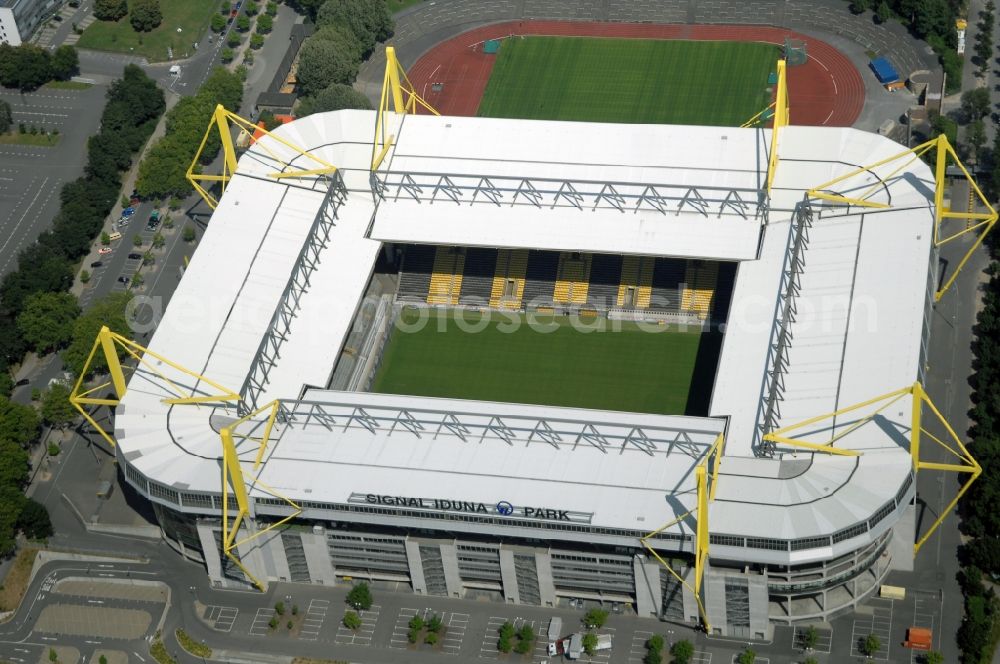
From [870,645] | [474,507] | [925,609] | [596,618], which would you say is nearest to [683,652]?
[596,618]

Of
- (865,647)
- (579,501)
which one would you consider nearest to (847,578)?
(865,647)

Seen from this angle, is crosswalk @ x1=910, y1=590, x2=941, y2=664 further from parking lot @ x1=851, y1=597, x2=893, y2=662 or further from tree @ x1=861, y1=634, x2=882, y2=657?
tree @ x1=861, y1=634, x2=882, y2=657

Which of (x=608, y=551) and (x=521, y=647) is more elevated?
(x=608, y=551)

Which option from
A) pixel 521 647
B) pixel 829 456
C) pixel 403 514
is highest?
pixel 829 456

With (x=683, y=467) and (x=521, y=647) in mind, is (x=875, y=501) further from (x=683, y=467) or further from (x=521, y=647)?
(x=521, y=647)

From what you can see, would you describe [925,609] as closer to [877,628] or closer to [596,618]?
[877,628]
